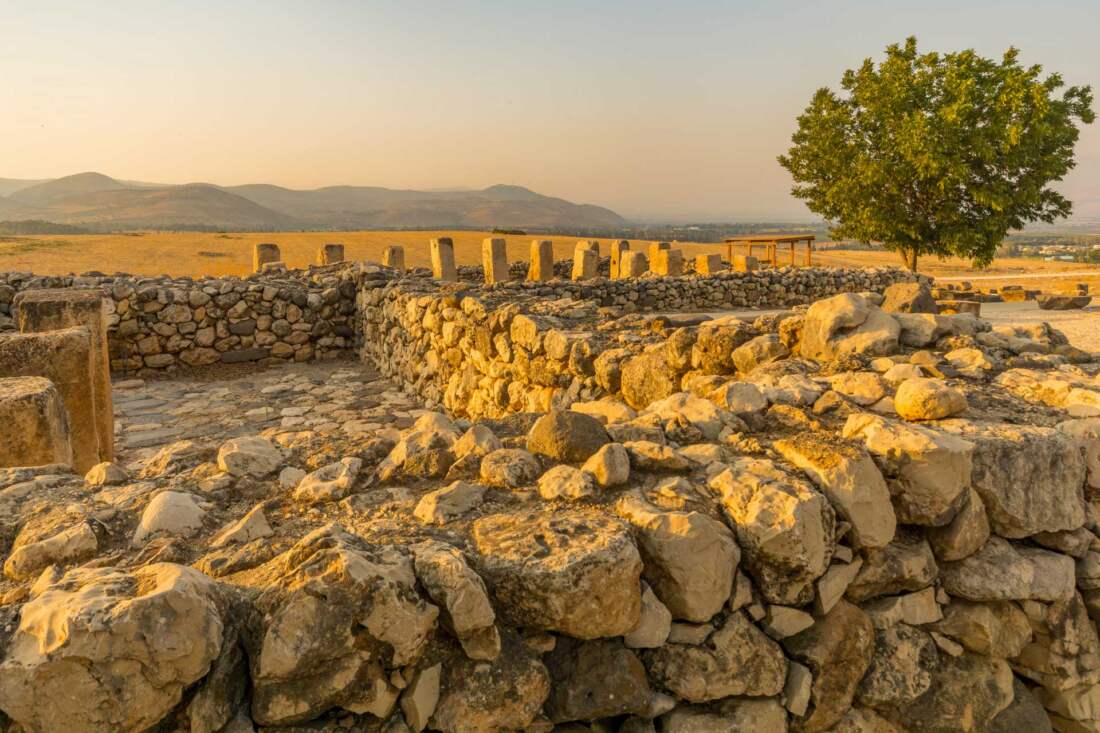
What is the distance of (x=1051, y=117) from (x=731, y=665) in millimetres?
20608

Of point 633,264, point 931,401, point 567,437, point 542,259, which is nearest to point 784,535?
point 567,437

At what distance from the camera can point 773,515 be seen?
2010 mm

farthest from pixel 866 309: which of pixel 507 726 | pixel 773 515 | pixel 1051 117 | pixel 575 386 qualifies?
pixel 1051 117

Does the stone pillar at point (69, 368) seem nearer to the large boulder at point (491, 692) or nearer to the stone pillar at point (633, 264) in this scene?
the large boulder at point (491, 692)

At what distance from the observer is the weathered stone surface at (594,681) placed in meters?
1.73

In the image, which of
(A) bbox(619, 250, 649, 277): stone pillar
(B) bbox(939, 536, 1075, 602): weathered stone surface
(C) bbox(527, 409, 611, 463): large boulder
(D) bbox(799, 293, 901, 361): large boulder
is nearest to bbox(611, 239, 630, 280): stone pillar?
(A) bbox(619, 250, 649, 277): stone pillar

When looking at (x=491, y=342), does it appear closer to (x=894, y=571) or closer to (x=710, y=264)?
(x=894, y=571)

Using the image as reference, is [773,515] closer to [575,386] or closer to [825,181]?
[575,386]

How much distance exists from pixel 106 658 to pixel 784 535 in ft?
5.73

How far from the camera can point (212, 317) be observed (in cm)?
981

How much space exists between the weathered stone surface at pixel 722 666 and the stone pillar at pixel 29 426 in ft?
10.5

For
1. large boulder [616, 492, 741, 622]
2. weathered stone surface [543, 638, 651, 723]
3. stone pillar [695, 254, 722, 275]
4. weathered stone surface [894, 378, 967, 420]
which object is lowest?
weathered stone surface [543, 638, 651, 723]

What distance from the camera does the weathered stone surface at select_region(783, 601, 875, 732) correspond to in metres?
2.00

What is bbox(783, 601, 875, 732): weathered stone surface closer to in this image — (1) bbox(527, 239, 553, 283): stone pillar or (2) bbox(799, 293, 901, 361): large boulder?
(2) bbox(799, 293, 901, 361): large boulder
